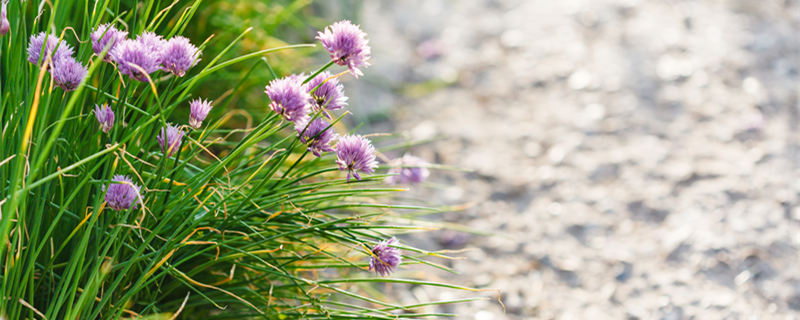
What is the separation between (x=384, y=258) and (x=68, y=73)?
603mm

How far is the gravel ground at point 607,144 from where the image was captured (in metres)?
1.99

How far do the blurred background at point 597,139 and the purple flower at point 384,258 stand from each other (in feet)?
1.85

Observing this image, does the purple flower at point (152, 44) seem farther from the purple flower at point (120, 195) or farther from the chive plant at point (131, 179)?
the purple flower at point (120, 195)

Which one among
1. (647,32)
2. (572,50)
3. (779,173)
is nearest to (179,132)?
(779,173)

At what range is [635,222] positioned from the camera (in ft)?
7.52

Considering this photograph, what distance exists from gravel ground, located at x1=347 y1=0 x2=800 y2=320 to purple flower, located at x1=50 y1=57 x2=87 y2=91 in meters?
1.33

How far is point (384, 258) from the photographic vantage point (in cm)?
114

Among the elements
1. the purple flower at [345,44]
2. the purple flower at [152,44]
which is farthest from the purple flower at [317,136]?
the purple flower at [152,44]

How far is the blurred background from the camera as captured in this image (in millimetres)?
1994

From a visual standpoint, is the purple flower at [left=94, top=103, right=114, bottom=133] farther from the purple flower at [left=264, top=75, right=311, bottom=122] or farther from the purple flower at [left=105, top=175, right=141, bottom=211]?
the purple flower at [left=264, top=75, right=311, bottom=122]

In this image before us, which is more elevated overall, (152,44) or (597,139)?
(597,139)

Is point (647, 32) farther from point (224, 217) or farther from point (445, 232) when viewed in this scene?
point (224, 217)

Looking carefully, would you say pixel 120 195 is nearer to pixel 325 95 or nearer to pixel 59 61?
pixel 59 61

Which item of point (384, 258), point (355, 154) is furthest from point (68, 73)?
point (384, 258)
